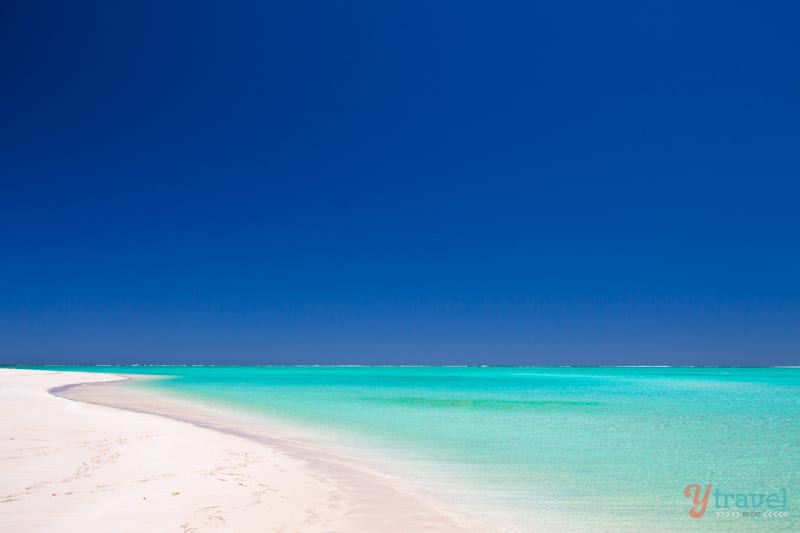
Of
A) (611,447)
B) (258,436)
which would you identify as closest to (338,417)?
(258,436)

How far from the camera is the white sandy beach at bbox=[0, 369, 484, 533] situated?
6.46 meters

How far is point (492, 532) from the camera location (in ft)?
22.9

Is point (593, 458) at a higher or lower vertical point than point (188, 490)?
lower

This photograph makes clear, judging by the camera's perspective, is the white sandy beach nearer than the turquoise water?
Yes

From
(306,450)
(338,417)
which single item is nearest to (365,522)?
(306,450)

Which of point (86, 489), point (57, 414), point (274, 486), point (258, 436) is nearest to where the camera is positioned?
point (86, 489)

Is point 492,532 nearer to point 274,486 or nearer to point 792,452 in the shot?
point 274,486

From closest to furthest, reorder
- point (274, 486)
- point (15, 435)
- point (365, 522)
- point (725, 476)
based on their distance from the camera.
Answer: point (365, 522) → point (274, 486) → point (725, 476) → point (15, 435)

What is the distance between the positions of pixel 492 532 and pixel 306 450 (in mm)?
7024

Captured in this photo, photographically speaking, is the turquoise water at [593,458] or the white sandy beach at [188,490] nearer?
the white sandy beach at [188,490]

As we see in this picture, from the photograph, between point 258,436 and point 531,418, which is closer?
point 258,436

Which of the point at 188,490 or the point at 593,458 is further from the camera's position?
the point at 593,458

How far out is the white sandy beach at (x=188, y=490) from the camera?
254 inches

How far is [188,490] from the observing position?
25.9 ft
